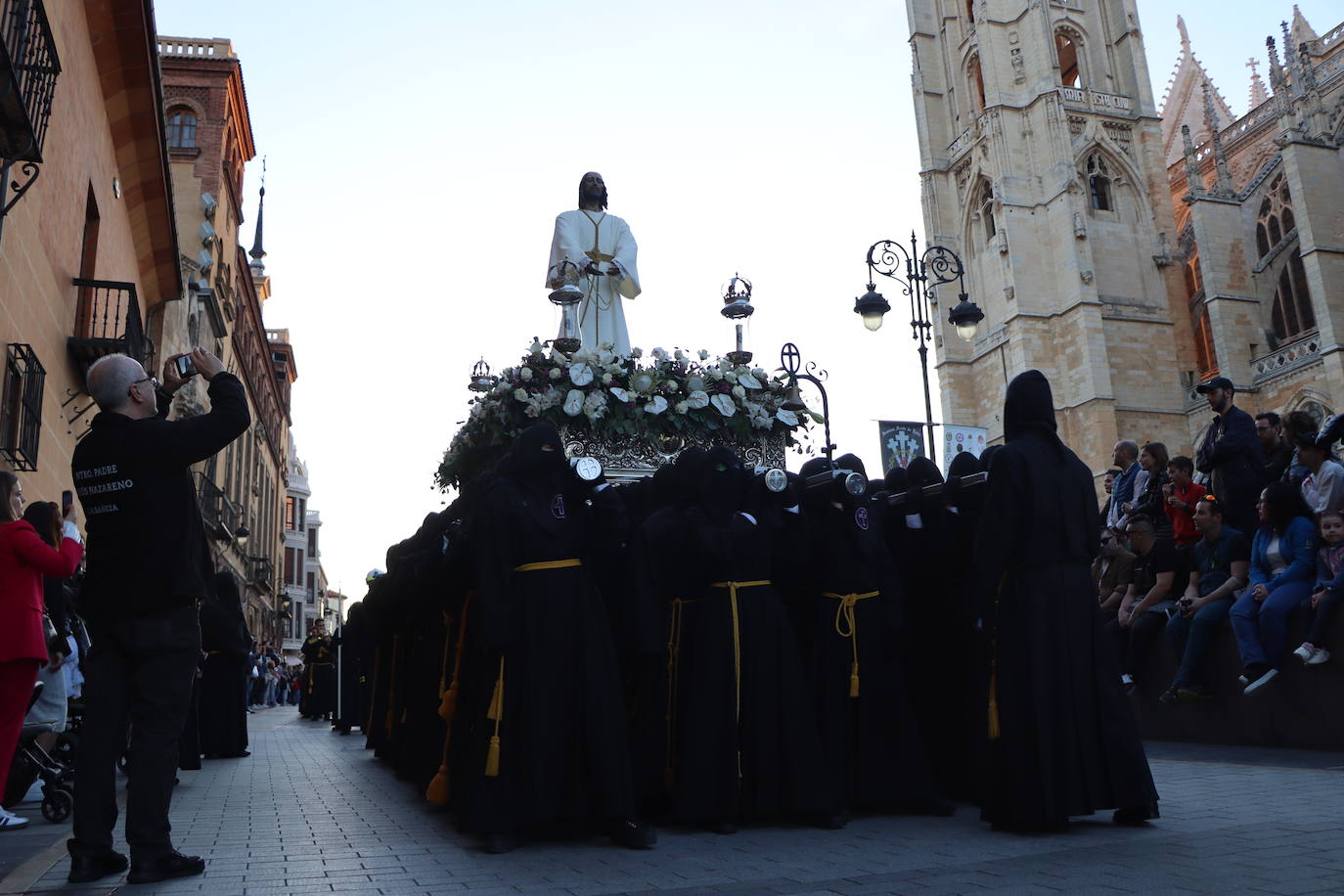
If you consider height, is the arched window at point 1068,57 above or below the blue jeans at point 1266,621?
above

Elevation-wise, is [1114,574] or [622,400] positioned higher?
[622,400]

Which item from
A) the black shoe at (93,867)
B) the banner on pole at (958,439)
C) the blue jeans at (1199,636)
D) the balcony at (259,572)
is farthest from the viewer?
the balcony at (259,572)

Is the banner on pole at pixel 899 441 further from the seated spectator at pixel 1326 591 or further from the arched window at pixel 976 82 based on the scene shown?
the arched window at pixel 976 82

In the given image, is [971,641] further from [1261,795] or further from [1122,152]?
[1122,152]

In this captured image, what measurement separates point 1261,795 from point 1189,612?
322cm

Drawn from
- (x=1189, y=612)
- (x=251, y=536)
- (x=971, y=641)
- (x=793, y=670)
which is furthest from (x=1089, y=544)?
(x=251, y=536)

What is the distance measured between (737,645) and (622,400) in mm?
2495

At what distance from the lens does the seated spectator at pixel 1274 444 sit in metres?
9.97

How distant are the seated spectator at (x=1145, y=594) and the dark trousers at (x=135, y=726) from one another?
7.79m

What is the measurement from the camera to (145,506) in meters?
4.83

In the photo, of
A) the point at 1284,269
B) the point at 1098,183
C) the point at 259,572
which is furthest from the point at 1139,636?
the point at 259,572

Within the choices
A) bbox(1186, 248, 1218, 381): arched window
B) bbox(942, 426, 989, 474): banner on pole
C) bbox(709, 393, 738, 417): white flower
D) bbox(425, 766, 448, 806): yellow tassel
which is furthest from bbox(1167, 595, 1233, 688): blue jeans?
bbox(1186, 248, 1218, 381): arched window

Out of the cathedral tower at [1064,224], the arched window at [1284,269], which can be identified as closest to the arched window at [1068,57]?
the cathedral tower at [1064,224]

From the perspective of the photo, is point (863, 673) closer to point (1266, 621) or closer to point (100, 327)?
point (1266, 621)
